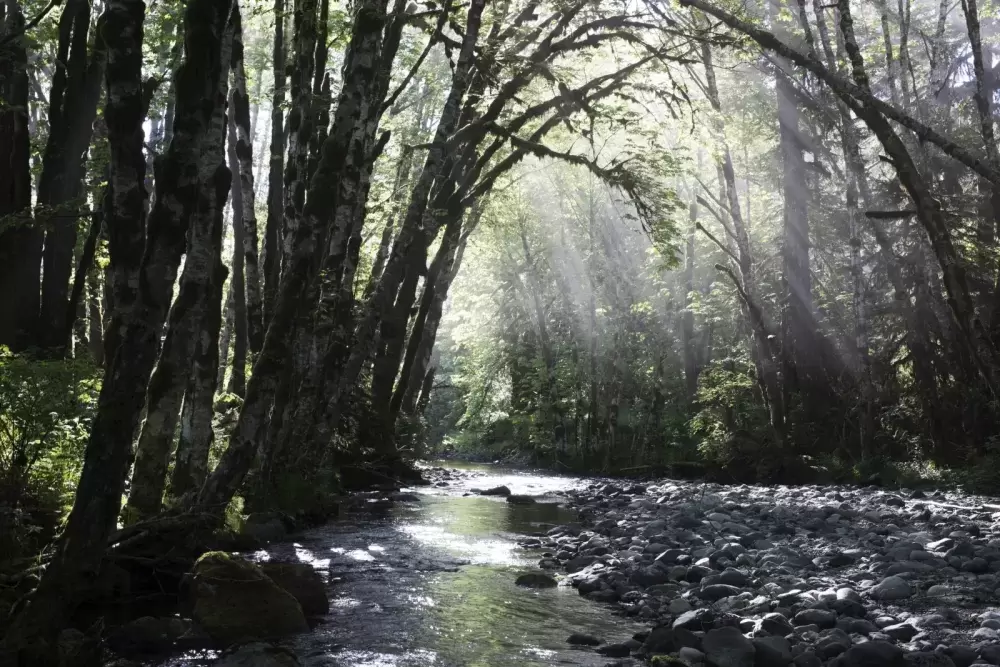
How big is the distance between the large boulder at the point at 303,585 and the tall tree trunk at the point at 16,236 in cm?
685

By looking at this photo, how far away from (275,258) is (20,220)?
19.3ft

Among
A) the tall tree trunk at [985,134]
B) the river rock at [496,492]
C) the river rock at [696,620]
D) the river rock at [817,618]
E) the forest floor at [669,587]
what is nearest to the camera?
the forest floor at [669,587]

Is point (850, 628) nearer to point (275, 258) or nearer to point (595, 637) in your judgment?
point (595, 637)

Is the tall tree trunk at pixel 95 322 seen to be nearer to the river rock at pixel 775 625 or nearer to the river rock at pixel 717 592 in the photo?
the river rock at pixel 717 592

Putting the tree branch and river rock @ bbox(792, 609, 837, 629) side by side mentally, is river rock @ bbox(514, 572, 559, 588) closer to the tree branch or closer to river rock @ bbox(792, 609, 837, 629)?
river rock @ bbox(792, 609, 837, 629)

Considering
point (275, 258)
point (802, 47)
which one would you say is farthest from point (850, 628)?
point (802, 47)

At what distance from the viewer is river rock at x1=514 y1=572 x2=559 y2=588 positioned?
7.78m

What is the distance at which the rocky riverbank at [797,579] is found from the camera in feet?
17.0

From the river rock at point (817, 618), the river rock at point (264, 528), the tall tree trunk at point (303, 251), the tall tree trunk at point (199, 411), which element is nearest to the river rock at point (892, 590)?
the river rock at point (817, 618)

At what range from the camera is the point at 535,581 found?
7812 mm

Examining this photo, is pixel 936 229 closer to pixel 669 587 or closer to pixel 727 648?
pixel 727 648

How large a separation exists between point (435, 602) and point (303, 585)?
1149 millimetres

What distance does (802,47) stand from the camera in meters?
24.4

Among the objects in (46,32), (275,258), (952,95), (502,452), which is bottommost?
(502,452)
